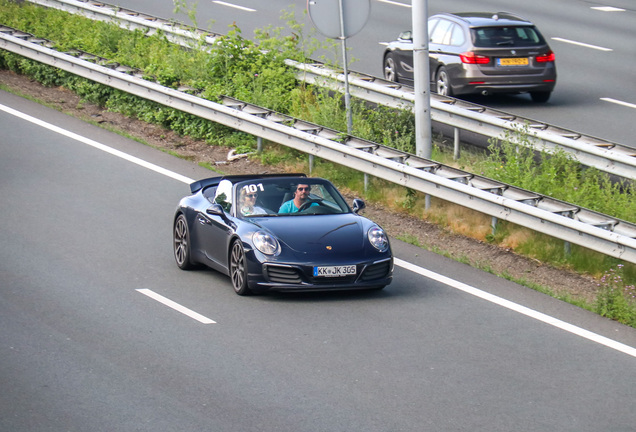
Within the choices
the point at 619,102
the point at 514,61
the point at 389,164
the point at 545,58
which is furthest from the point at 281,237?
the point at 619,102

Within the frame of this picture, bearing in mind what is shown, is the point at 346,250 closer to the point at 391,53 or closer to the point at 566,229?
the point at 566,229

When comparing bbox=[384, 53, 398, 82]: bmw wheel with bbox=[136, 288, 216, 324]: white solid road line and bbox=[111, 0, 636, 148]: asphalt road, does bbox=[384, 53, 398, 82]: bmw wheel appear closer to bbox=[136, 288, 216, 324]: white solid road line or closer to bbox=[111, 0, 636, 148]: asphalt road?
bbox=[111, 0, 636, 148]: asphalt road

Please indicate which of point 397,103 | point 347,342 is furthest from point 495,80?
point 347,342

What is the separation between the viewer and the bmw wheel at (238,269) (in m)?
12.0

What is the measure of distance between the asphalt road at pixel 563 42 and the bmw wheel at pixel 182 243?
6368mm

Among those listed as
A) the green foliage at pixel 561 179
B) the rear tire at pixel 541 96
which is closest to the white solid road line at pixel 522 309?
the green foliage at pixel 561 179

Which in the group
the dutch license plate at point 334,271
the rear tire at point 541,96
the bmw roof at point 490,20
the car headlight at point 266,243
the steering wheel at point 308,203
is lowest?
the rear tire at point 541,96

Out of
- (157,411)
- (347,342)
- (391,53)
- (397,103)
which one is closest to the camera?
(157,411)

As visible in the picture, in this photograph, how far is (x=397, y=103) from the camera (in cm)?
1895

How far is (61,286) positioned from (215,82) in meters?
9.27

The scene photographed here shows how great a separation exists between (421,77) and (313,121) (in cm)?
350

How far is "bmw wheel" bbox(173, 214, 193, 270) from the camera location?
13.3m

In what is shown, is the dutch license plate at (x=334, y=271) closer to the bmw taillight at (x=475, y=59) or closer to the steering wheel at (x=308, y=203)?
the steering wheel at (x=308, y=203)

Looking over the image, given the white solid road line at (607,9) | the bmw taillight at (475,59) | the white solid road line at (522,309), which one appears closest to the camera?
the white solid road line at (522,309)
